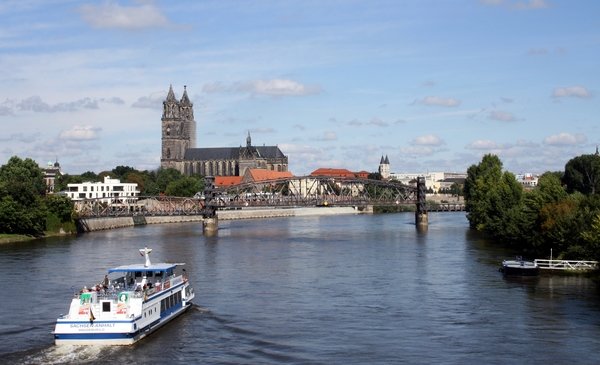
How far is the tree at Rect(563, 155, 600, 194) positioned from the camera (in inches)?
5551

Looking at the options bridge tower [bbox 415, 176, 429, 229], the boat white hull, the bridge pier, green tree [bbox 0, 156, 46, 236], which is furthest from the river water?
bridge tower [bbox 415, 176, 429, 229]

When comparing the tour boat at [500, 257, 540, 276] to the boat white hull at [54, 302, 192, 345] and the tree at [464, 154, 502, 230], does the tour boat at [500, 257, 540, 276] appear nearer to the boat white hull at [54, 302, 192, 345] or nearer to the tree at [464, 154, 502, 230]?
the boat white hull at [54, 302, 192, 345]

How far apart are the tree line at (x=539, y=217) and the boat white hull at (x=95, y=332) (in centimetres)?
3284

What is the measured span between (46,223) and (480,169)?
66.9 m

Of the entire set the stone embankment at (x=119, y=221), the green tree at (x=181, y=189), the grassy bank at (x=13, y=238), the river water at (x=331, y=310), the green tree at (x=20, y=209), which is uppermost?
the green tree at (x=181, y=189)

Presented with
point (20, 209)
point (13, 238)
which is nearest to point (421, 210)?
point (20, 209)

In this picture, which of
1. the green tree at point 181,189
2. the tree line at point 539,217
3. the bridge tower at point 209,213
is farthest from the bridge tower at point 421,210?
the green tree at point 181,189

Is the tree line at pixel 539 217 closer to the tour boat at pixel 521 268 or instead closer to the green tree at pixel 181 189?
the tour boat at pixel 521 268

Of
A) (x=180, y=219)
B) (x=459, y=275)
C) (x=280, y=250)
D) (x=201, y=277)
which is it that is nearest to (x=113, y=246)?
(x=280, y=250)

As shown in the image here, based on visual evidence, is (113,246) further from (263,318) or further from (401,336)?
(401,336)

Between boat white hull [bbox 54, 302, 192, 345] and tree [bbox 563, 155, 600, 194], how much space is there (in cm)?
11382

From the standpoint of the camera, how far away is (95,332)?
1526 inches

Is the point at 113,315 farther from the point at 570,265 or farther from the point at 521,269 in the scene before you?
the point at 570,265

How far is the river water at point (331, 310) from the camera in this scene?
37.7 meters
